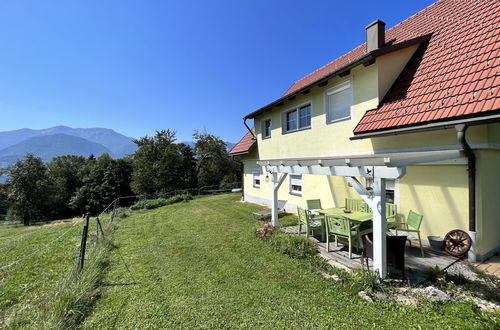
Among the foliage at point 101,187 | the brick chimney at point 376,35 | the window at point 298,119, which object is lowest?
the foliage at point 101,187

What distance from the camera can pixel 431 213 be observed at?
5.46 metres

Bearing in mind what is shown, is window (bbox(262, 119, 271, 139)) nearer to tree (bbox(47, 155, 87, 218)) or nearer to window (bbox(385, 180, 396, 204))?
window (bbox(385, 180, 396, 204))

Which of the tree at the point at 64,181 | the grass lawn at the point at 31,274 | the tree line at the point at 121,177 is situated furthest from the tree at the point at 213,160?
the tree at the point at 64,181

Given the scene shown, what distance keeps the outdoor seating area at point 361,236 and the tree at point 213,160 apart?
86.0 feet

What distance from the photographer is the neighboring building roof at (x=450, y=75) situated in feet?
14.3

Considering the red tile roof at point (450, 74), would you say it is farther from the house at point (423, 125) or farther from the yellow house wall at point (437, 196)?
the yellow house wall at point (437, 196)

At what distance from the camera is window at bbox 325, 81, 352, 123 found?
7.32 m

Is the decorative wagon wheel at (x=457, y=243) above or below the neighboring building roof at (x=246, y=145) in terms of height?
below

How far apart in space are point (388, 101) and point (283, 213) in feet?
20.4

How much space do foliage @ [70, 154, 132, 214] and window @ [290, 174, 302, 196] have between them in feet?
132

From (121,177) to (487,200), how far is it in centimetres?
4784

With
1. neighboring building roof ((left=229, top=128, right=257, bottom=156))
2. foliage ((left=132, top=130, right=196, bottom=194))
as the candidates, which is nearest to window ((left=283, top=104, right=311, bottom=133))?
neighboring building roof ((left=229, top=128, right=257, bottom=156))

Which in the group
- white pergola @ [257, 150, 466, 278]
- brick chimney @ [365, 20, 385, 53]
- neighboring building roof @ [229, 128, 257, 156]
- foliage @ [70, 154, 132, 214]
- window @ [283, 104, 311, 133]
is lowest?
foliage @ [70, 154, 132, 214]

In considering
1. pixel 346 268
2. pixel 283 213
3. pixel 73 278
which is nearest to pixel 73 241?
pixel 73 278
